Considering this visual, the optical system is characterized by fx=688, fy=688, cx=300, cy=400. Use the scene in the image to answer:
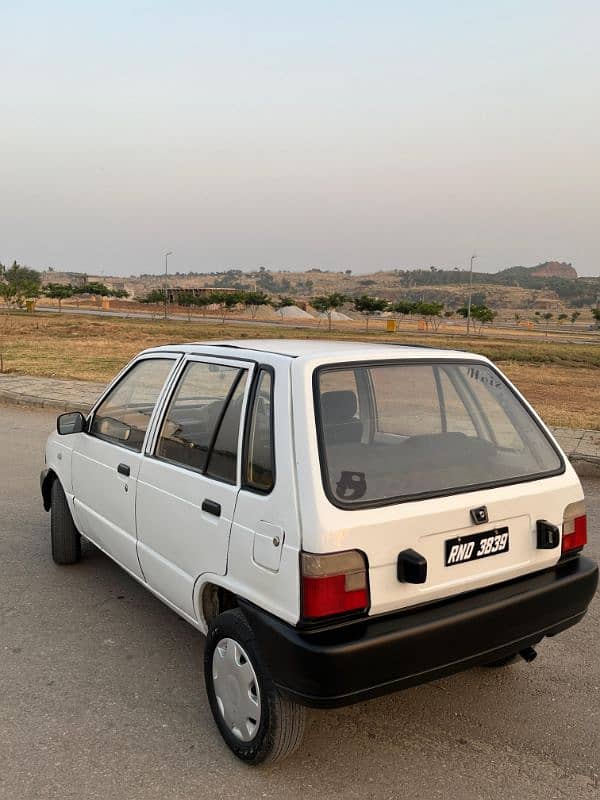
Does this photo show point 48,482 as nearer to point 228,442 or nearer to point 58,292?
point 228,442

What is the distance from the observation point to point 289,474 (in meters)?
2.51

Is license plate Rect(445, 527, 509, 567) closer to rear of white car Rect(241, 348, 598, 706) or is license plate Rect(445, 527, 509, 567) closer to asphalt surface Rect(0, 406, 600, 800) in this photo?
rear of white car Rect(241, 348, 598, 706)

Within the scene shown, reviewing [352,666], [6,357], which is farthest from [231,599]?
[6,357]

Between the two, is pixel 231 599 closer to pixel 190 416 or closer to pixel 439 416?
pixel 190 416

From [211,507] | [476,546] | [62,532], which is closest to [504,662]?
[476,546]

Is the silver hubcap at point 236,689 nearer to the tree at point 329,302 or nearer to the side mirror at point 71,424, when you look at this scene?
the side mirror at point 71,424

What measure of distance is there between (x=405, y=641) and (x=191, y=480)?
117 cm

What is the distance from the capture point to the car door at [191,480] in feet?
9.42

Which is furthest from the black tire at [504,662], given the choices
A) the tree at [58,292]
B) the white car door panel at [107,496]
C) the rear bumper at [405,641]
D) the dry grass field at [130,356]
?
the tree at [58,292]

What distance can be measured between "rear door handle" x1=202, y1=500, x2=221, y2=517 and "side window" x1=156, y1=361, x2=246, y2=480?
5.8 inches

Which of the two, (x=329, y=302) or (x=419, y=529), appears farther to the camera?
(x=329, y=302)

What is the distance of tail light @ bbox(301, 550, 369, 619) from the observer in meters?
Answer: 2.38

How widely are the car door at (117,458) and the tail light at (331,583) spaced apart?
1.46 meters

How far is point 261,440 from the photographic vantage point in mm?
2758
